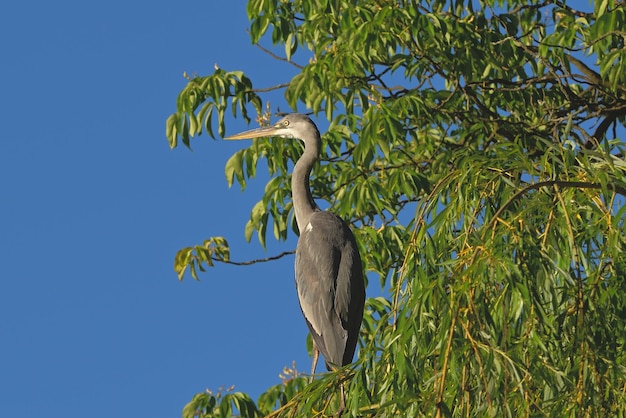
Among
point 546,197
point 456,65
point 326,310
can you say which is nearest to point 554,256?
point 546,197

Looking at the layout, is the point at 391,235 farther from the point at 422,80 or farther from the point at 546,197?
the point at 546,197

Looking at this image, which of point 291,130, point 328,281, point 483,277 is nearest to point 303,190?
point 291,130

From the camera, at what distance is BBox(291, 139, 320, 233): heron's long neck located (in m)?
6.65

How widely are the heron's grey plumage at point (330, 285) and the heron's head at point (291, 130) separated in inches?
30.7

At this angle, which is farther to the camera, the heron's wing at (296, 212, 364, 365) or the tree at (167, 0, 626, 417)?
the heron's wing at (296, 212, 364, 365)

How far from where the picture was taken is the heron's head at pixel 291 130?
7.04 metres

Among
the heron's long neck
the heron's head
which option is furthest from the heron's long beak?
the heron's long neck

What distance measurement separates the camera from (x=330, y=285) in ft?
19.9

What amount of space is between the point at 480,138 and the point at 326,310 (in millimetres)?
2238

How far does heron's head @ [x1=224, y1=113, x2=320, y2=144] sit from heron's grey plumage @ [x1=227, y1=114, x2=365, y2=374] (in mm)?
779

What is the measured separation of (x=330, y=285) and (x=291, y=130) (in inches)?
58.3

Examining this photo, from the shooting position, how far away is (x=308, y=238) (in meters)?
6.24

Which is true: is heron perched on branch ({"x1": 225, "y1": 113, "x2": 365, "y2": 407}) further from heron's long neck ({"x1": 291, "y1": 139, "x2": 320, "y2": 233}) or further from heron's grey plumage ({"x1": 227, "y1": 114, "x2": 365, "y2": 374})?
heron's long neck ({"x1": 291, "y1": 139, "x2": 320, "y2": 233})

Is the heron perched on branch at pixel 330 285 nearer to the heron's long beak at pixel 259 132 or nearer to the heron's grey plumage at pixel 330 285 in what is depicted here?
the heron's grey plumage at pixel 330 285
